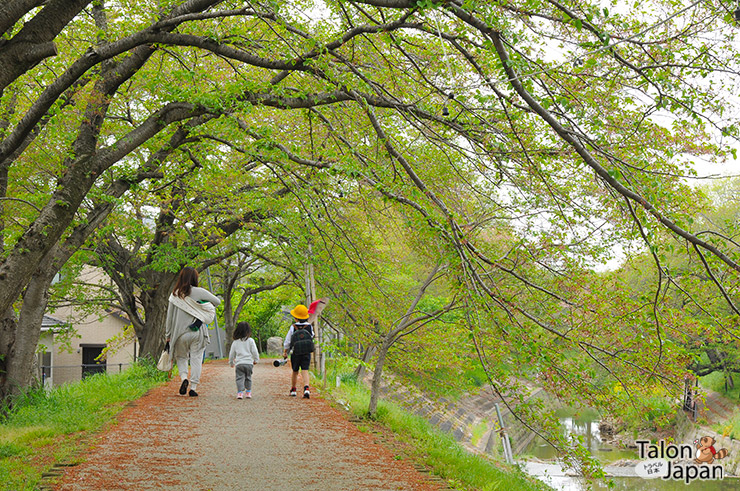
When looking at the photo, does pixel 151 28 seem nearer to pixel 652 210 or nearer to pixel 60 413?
pixel 652 210

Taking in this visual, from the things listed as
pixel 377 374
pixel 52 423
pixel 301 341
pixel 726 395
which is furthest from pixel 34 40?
A: pixel 726 395

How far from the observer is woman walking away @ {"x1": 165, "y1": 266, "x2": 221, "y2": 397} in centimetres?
946

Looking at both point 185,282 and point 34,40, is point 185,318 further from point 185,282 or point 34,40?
point 34,40

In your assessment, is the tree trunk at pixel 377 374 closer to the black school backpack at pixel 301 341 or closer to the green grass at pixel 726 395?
the black school backpack at pixel 301 341

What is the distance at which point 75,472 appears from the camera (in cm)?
600

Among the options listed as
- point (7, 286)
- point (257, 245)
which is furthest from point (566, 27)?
point (257, 245)

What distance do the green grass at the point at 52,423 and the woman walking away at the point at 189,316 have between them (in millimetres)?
1454

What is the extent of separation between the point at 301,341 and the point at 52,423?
4320 mm

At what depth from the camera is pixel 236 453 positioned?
23.4ft

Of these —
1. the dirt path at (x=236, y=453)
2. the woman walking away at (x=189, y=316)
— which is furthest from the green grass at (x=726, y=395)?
the woman walking away at (x=189, y=316)

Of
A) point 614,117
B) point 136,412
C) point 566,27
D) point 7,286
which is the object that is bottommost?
point 136,412

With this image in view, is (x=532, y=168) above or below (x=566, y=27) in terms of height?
below

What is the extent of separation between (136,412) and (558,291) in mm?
6947

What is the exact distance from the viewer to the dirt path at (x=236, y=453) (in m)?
5.90
